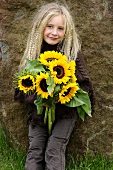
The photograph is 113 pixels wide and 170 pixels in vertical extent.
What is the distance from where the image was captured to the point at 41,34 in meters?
4.22

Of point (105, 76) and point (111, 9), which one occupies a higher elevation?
point (111, 9)

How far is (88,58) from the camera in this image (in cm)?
452

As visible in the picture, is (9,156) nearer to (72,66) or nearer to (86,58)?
(86,58)

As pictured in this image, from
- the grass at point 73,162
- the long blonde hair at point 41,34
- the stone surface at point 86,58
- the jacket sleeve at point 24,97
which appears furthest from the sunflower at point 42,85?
the grass at point 73,162

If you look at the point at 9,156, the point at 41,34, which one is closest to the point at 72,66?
the point at 41,34

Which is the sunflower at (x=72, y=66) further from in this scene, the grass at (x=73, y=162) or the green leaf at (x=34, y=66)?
the grass at (x=73, y=162)

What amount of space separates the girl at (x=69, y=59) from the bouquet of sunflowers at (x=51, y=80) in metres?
0.21

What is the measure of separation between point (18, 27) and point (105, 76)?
949 mm

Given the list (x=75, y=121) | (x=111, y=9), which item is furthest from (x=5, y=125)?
(x=111, y=9)

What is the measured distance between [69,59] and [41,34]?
336mm

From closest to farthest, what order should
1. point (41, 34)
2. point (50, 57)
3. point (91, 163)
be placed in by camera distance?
point (50, 57), point (41, 34), point (91, 163)

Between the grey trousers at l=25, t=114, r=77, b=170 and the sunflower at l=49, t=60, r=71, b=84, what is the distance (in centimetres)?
57

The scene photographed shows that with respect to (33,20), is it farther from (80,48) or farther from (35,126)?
(35,126)

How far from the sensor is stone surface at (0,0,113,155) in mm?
4496
